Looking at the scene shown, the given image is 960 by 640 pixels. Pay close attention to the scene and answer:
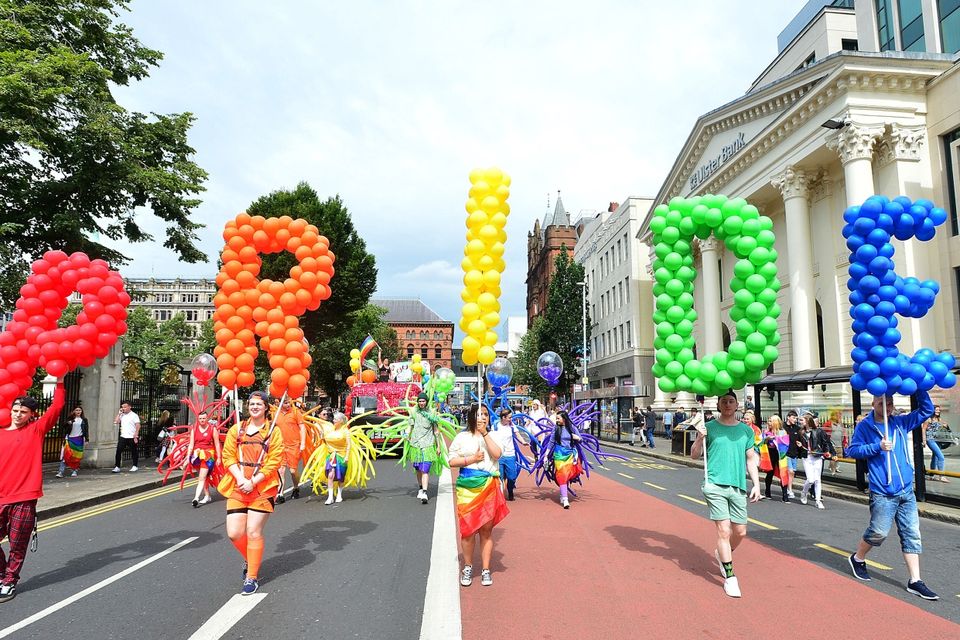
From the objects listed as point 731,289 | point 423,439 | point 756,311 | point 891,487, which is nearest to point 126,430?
point 423,439

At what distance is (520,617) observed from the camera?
466 cm

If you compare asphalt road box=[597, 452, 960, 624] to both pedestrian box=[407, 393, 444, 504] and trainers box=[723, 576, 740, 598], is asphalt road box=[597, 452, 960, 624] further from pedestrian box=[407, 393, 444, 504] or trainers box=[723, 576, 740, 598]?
pedestrian box=[407, 393, 444, 504]

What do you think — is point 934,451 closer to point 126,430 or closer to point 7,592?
point 7,592

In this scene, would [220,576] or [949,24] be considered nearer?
[220,576]

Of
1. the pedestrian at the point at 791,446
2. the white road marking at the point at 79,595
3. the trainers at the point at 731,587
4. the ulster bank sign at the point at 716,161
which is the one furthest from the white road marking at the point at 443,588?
the ulster bank sign at the point at 716,161

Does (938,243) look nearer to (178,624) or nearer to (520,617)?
(520,617)

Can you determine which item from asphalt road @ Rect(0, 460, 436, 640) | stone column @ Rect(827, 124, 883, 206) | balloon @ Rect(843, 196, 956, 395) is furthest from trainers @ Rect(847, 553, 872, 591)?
stone column @ Rect(827, 124, 883, 206)

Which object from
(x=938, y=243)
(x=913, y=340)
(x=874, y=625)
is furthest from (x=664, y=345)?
(x=938, y=243)

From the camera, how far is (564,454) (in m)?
10.4

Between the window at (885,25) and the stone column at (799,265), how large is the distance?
22.8ft

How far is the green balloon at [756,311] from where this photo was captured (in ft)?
20.1

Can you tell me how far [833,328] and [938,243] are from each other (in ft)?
16.6

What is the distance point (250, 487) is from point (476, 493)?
2.00 meters

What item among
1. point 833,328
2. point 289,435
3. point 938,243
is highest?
point 938,243
